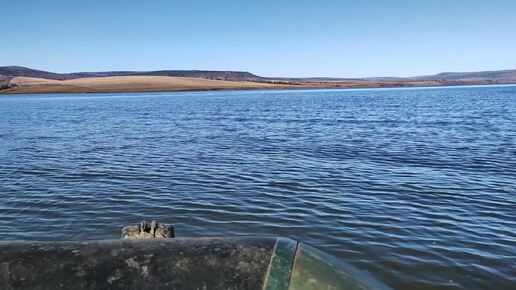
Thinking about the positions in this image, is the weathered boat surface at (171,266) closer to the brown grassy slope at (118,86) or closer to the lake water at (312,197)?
the lake water at (312,197)

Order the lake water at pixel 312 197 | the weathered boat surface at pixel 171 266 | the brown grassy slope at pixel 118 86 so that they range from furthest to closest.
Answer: the brown grassy slope at pixel 118 86 → the lake water at pixel 312 197 → the weathered boat surface at pixel 171 266

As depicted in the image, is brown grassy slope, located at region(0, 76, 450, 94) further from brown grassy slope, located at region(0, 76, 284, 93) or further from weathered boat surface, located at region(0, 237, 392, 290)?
weathered boat surface, located at region(0, 237, 392, 290)

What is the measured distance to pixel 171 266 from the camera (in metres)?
2.83

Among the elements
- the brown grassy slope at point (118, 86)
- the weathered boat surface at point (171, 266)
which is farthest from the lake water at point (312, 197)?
the brown grassy slope at point (118, 86)

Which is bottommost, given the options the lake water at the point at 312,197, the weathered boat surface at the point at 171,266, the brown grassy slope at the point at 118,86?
the brown grassy slope at the point at 118,86

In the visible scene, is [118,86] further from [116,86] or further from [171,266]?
[171,266]

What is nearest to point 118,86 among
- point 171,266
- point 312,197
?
point 312,197

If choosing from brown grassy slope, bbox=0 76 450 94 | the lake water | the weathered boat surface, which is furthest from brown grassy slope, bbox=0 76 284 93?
the weathered boat surface

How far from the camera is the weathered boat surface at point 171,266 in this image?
108 inches

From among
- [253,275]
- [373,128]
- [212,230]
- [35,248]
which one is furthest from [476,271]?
[373,128]

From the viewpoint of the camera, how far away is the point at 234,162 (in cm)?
1755

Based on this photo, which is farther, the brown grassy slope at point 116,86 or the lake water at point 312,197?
the brown grassy slope at point 116,86

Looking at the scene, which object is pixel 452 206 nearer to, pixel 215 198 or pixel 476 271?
pixel 476 271

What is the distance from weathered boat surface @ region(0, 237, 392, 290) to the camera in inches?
108
